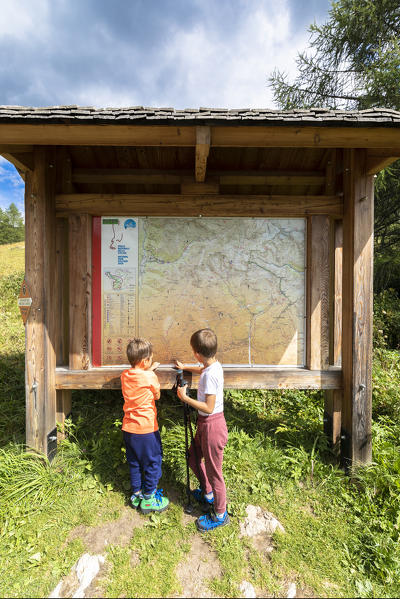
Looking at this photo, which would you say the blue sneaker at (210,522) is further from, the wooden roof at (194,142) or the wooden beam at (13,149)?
the wooden beam at (13,149)

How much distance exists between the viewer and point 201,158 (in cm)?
271

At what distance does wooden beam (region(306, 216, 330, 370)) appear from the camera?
3246 mm

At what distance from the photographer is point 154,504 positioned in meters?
2.71

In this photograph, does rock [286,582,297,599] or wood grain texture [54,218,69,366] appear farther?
wood grain texture [54,218,69,366]

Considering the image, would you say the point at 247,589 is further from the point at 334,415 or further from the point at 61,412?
the point at 61,412

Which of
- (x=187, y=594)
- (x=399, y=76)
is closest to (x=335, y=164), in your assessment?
(x=187, y=594)

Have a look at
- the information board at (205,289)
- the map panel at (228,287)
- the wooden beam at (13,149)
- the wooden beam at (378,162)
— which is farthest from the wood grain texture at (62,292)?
the wooden beam at (378,162)

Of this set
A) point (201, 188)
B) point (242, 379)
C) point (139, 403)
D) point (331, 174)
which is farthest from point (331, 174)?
point (139, 403)

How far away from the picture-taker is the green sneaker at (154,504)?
2.68 m

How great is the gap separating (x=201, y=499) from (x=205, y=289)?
216cm

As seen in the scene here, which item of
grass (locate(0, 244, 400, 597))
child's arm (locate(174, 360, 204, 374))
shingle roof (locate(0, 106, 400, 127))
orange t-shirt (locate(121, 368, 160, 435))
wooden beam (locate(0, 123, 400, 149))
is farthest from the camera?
child's arm (locate(174, 360, 204, 374))

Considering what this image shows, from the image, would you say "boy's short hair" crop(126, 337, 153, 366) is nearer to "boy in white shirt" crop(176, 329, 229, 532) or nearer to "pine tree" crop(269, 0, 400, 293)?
"boy in white shirt" crop(176, 329, 229, 532)

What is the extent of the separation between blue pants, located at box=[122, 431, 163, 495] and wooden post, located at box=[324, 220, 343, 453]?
207 centimetres

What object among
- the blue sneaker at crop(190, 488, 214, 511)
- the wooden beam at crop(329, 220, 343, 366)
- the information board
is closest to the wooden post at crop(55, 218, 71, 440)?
the information board
